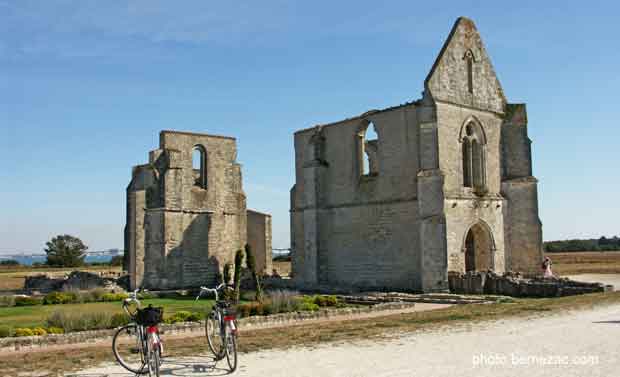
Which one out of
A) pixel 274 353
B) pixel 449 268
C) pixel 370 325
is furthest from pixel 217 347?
pixel 449 268

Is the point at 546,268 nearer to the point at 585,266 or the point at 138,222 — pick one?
the point at 138,222

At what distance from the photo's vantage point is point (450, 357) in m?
8.86

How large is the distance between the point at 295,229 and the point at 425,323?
1611 cm

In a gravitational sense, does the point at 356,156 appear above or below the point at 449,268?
above

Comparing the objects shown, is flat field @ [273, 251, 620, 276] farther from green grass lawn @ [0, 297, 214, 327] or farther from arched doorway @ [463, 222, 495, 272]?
green grass lawn @ [0, 297, 214, 327]

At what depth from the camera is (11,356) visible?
1047 centimetres

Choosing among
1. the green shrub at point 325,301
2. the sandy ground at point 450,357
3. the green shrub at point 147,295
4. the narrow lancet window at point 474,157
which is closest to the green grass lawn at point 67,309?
the green shrub at point 147,295

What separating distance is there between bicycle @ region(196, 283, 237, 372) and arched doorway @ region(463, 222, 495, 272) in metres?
17.2

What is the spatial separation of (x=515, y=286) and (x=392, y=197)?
5999 millimetres

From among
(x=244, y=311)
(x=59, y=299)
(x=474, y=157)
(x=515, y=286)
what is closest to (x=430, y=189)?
(x=474, y=157)

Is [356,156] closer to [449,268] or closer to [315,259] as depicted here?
[315,259]

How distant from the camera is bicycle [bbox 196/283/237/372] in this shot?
8266mm

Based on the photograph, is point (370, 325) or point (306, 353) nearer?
point (306, 353)

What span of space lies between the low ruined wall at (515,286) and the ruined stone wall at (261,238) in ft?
43.6
